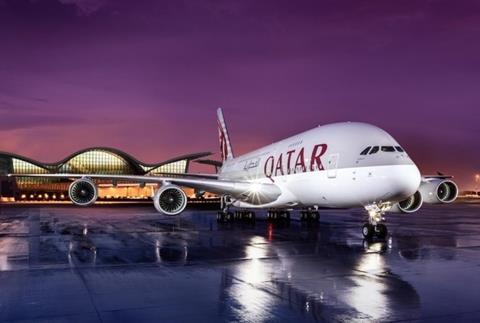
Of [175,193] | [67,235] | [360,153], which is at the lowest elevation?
[67,235]

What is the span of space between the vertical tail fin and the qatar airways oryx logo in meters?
13.9

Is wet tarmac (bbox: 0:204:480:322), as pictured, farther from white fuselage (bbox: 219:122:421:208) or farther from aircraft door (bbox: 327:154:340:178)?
aircraft door (bbox: 327:154:340:178)

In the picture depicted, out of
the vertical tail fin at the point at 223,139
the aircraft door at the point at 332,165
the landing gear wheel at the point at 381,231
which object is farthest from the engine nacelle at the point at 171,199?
the vertical tail fin at the point at 223,139

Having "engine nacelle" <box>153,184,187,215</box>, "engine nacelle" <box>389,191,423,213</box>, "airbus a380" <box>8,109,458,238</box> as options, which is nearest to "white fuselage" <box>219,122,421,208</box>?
"airbus a380" <box>8,109,458,238</box>

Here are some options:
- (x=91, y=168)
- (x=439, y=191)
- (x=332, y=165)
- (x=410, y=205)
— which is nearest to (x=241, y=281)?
(x=332, y=165)

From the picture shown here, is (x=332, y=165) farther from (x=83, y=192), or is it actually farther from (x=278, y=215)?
(x=83, y=192)

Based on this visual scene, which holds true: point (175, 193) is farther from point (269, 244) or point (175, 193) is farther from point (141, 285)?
point (141, 285)

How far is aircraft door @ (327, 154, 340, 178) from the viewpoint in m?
17.2

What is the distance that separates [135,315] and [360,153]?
37.5 feet

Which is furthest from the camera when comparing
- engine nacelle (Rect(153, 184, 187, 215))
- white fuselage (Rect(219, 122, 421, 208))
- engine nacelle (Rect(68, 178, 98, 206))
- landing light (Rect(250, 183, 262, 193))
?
engine nacelle (Rect(68, 178, 98, 206))

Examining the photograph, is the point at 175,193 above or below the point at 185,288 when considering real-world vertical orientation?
above

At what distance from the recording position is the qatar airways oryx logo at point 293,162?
18.5 metres

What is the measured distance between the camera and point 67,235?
2023 centimetres

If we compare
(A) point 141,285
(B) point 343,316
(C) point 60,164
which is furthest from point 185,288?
(C) point 60,164
